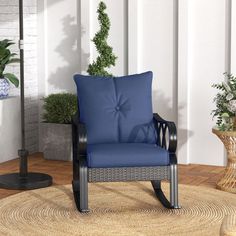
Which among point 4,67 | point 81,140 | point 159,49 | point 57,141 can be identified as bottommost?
point 57,141

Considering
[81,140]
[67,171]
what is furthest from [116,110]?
[67,171]

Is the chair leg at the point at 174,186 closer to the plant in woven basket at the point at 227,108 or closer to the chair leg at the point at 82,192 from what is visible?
the chair leg at the point at 82,192

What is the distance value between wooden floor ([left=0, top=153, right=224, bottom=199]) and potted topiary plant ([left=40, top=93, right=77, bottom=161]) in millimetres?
106

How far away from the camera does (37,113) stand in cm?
721

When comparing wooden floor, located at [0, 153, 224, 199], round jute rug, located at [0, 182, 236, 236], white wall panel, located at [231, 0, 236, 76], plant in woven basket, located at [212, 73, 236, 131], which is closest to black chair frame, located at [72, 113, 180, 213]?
round jute rug, located at [0, 182, 236, 236]

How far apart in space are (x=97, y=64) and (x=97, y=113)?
154 centimetres

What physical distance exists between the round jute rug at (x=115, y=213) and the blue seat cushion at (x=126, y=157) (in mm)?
378

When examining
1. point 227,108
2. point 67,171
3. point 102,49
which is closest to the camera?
point 227,108

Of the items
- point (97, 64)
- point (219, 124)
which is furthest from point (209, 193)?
point (97, 64)

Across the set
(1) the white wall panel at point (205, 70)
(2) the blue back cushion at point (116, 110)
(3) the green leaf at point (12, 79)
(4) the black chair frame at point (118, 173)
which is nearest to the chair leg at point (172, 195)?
(4) the black chair frame at point (118, 173)

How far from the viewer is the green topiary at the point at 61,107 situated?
261 inches

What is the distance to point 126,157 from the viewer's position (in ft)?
15.1

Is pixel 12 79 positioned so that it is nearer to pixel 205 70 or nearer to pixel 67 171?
pixel 67 171

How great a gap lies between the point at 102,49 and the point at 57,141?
1.05 metres
